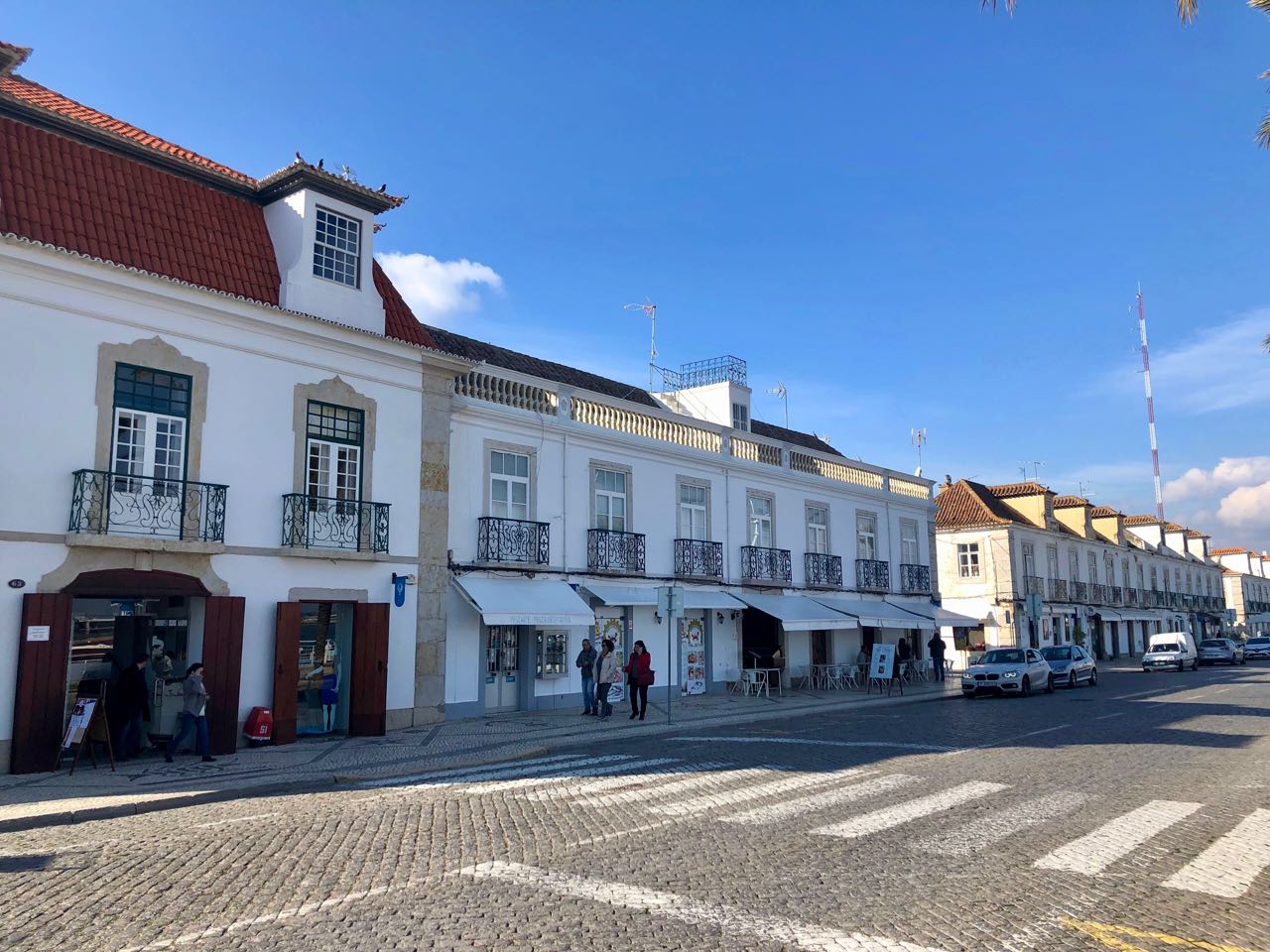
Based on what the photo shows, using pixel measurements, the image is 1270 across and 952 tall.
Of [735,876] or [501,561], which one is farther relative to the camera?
[501,561]

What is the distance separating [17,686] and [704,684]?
639 inches

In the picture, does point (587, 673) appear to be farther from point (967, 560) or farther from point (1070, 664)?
point (967, 560)

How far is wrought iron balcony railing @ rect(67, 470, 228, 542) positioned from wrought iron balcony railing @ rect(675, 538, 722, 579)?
1216 centimetres

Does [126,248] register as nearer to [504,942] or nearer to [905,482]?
[504,942]

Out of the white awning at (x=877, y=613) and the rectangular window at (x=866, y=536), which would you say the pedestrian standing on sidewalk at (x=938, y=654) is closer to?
the white awning at (x=877, y=613)

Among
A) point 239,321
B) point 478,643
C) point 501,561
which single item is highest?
point 239,321

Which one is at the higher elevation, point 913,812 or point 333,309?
point 333,309

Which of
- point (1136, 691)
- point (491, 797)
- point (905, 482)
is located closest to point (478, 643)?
point (491, 797)

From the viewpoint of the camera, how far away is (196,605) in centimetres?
1490

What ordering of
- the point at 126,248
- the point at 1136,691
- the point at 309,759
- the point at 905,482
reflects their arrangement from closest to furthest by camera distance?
the point at 309,759 → the point at 126,248 → the point at 1136,691 → the point at 905,482

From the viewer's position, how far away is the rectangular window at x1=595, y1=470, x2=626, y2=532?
2234 centimetres

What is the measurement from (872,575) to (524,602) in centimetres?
1668

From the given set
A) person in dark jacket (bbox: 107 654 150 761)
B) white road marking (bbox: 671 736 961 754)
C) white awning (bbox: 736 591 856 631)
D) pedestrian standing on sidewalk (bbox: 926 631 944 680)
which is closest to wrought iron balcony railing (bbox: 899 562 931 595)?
pedestrian standing on sidewalk (bbox: 926 631 944 680)

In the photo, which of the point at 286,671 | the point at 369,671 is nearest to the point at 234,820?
the point at 286,671
